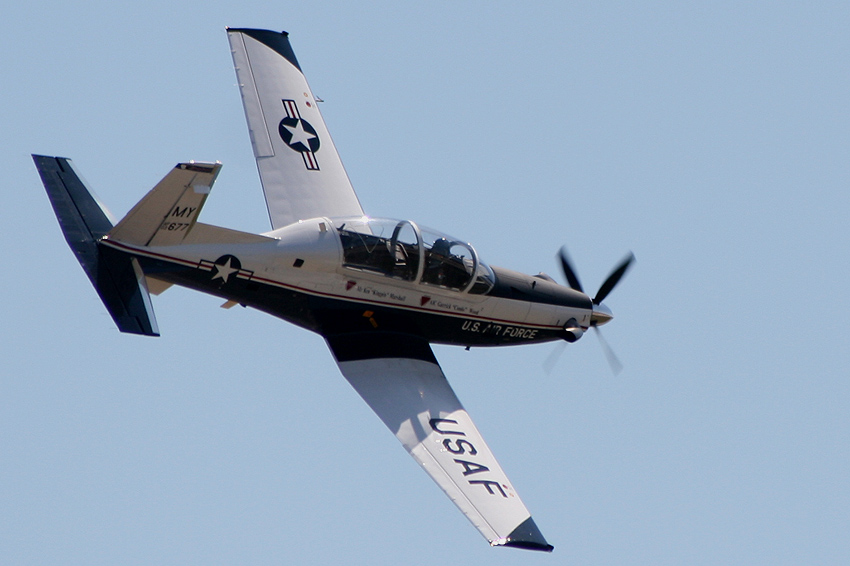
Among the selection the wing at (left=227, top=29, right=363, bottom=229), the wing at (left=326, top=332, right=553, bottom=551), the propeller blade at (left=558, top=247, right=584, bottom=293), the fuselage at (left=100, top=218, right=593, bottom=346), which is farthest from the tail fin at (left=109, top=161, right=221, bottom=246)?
the propeller blade at (left=558, top=247, right=584, bottom=293)

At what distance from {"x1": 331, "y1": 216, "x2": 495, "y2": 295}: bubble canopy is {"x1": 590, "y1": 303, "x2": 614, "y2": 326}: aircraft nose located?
2.96 meters

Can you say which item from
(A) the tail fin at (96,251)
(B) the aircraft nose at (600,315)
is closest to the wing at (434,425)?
(A) the tail fin at (96,251)

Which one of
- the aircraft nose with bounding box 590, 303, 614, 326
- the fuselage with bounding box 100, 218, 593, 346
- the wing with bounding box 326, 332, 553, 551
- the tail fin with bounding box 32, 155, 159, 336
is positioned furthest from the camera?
the aircraft nose with bounding box 590, 303, 614, 326

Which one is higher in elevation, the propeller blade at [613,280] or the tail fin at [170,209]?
the tail fin at [170,209]

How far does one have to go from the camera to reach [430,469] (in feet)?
67.6

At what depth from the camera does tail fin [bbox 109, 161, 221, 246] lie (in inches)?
798

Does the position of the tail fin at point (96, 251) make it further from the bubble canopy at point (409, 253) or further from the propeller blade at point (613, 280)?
the propeller blade at point (613, 280)

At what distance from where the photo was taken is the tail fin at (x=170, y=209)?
66.5ft

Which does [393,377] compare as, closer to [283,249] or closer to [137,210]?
[283,249]

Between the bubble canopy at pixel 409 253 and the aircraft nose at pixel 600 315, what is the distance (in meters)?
2.96

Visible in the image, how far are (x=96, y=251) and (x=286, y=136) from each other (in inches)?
247

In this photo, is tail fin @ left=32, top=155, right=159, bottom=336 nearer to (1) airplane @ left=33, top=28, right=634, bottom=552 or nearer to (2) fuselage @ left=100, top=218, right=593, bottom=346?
(1) airplane @ left=33, top=28, right=634, bottom=552

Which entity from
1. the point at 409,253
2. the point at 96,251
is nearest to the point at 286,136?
the point at 409,253

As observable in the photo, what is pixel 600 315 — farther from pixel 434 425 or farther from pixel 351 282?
pixel 351 282
